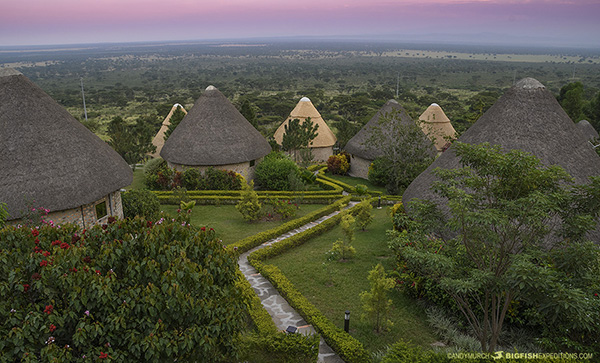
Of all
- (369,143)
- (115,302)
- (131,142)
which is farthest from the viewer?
(131,142)

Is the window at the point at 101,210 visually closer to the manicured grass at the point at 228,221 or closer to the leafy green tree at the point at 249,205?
the manicured grass at the point at 228,221

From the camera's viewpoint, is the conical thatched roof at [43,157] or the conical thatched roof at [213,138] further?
the conical thatched roof at [213,138]

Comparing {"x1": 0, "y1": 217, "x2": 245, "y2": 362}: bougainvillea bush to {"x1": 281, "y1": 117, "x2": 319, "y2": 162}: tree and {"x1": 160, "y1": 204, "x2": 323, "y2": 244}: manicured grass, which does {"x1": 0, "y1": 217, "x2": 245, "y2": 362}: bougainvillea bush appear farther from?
{"x1": 281, "y1": 117, "x2": 319, "y2": 162}: tree

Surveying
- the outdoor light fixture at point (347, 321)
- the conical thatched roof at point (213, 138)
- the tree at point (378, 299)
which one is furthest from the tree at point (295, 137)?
the outdoor light fixture at point (347, 321)

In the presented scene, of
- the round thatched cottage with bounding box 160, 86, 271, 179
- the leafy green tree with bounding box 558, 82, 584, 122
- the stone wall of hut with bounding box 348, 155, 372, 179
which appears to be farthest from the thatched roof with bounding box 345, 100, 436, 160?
the leafy green tree with bounding box 558, 82, 584, 122

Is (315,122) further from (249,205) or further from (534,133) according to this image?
(534,133)

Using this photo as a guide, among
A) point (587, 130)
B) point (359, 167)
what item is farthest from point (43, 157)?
point (587, 130)

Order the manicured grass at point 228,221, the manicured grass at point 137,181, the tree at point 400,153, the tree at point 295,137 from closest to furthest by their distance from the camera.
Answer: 1. the manicured grass at point 228,221
2. the tree at point 400,153
3. the manicured grass at point 137,181
4. the tree at point 295,137
